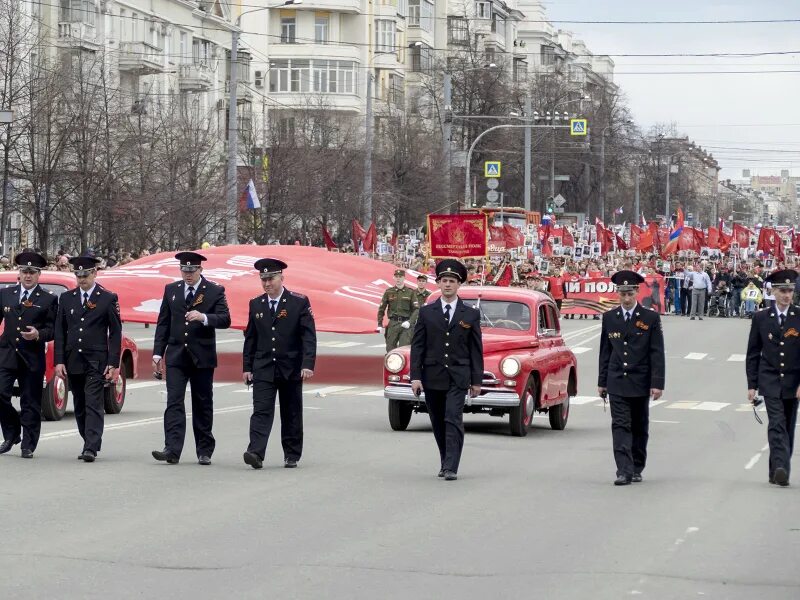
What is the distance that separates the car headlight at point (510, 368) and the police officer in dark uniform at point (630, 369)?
3762 millimetres

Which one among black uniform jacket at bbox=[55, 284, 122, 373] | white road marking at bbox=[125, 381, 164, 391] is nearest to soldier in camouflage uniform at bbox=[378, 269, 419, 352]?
white road marking at bbox=[125, 381, 164, 391]

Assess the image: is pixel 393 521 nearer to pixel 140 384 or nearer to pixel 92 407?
pixel 92 407

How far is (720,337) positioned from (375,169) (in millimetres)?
23800

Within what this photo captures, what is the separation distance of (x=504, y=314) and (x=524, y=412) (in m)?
1.67

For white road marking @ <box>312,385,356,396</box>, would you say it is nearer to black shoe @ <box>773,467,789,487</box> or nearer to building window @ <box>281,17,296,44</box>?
black shoe @ <box>773,467,789,487</box>

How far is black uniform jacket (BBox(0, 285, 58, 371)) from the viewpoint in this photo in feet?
50.3

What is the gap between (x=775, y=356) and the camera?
47.5 ft

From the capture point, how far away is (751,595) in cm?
921

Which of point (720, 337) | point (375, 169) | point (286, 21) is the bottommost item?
point (720, 337)

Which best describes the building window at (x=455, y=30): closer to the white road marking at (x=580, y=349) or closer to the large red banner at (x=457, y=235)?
the white road marking at (x=580, y=349)

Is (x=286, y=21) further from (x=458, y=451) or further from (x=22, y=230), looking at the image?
(x=458, y=451)

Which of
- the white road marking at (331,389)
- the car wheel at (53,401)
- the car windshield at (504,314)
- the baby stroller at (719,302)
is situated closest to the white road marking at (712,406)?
the white road marking at (331,389)

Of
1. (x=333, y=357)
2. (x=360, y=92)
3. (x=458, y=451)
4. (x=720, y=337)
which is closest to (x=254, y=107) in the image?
(x=360, y=92)

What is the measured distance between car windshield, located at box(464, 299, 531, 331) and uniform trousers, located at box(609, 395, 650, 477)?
529 cm
